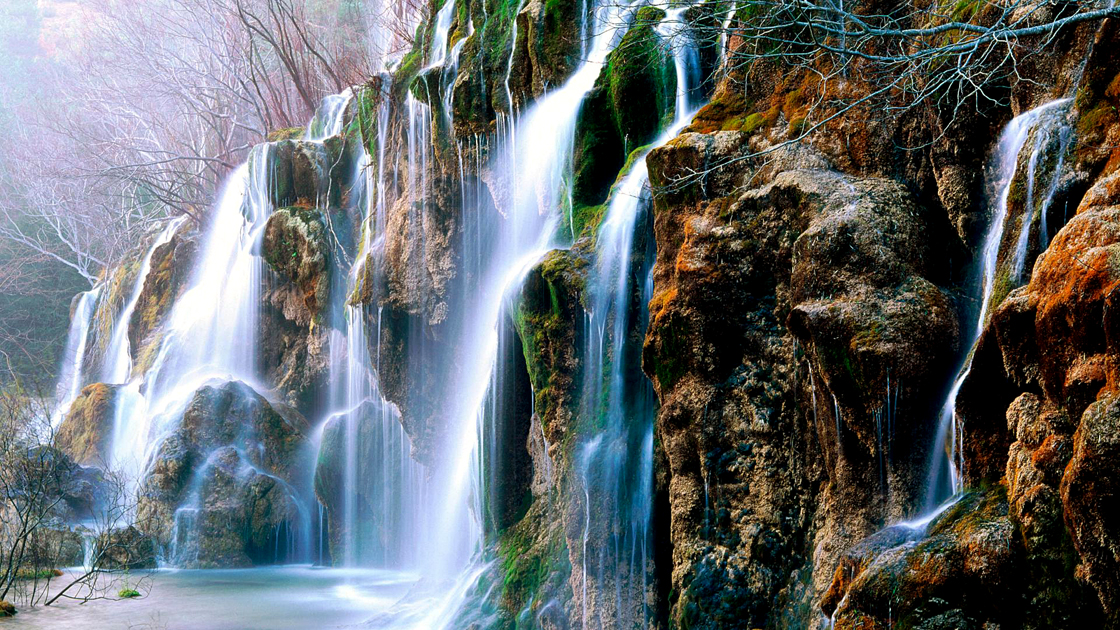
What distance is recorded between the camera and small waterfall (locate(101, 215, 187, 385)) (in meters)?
24.1

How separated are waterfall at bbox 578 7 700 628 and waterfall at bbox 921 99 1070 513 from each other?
3049mm

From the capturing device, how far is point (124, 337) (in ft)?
81.3

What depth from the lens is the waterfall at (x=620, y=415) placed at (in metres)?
8.44

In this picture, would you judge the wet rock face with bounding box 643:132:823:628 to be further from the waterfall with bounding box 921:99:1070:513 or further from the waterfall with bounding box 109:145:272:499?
the waterfall with bounding box 109:145:272:499

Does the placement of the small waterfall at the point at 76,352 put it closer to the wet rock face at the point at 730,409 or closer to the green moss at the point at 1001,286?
the wet rock face at the point at 730,409

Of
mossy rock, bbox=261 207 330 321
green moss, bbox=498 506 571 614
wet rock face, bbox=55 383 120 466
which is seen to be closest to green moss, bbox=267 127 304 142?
mossy rock, bbox=261 207 330 321

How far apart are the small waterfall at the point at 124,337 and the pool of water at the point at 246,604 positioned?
1031cm

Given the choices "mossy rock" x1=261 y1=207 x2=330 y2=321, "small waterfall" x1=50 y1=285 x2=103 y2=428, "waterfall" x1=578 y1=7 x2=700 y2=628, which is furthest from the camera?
"small waterfall" x1=50 y1=285 x2=103 y2=428

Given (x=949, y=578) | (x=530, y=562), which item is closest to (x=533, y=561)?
(x=530, y=562)

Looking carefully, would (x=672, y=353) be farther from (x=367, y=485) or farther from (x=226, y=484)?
(x=226, y=484)

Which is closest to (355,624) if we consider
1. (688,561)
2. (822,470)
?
(688,561)

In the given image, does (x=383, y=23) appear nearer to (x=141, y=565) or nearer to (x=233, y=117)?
(x=233, y=117)

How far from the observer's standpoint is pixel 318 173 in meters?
19.0

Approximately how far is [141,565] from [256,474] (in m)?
2.41
